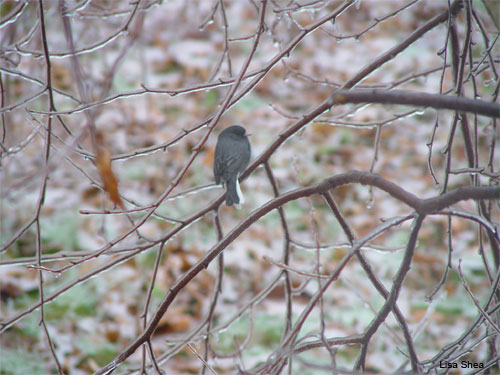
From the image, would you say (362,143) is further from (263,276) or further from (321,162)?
(263,276)

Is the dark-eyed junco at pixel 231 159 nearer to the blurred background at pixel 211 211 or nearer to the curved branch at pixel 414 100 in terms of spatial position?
the blurred background at pixel 211 211

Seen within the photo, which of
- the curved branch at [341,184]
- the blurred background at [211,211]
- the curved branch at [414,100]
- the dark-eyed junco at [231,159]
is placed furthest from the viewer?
the dark-eyed junco at [231,159]

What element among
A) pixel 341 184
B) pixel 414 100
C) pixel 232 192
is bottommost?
pixel 414 100

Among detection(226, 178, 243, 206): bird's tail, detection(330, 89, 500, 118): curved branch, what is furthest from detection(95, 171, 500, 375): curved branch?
detection(226, 178, 243, 206): bird's tail

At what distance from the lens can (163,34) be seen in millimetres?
6570

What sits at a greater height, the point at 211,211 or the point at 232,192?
the point at 232,192

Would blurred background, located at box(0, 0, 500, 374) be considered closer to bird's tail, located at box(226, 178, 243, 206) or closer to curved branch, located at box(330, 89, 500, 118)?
bird's tail, located at box(226, 178, 243, 206)

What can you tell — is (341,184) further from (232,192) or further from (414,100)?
(232,192)

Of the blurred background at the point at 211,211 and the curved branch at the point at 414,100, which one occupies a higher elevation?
the blurred background at the point at 211,211

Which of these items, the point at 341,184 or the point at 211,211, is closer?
the point at 341,184

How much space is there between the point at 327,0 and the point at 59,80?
4.69 meters

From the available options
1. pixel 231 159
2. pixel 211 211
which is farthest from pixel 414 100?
pixel 231 159

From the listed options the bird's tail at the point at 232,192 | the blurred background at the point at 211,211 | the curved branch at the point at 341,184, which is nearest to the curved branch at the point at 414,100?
the curved branch at the point at 341,184

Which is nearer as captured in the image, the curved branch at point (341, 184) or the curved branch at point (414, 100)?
the curved branch at point (414, 100)
